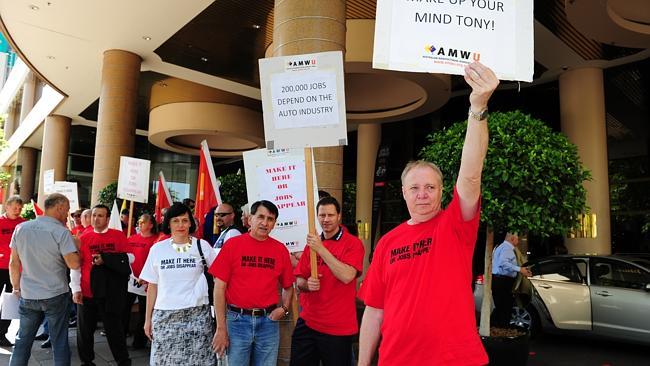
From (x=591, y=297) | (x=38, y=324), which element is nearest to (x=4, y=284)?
(x=38, y=324)

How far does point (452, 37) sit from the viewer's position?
98.5 inches

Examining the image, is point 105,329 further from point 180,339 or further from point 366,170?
point 366,170

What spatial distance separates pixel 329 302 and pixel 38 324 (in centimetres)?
334

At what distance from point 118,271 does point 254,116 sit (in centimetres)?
1564

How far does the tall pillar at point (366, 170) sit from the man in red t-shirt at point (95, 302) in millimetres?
13932

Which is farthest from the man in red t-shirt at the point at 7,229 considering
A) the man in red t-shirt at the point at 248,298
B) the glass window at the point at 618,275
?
the glass window at the point at 618,275

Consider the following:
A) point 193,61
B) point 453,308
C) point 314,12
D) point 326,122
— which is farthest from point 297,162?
point 193,61

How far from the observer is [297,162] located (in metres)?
4.86

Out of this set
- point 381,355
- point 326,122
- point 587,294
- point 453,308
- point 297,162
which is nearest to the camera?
point 453,308

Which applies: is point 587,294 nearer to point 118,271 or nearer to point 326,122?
point 326,122

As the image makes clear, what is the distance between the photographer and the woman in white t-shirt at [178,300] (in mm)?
4227

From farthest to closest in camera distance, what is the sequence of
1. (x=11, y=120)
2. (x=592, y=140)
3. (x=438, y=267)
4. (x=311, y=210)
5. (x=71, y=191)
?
(x=11, y=120) < (x=592, y=140) < (x=71, y=191) < (x=311, y=210) < (x=438, y=267)

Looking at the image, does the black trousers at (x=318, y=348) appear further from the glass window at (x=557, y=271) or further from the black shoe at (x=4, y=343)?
the glass window at (x=557, y=271)

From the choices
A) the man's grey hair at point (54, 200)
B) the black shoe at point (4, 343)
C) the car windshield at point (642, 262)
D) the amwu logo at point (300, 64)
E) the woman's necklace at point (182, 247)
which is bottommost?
the black shoe at point (4, 343)
